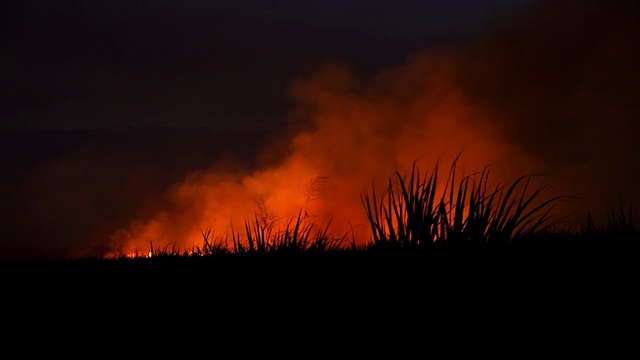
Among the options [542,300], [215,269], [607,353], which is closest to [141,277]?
[215,269]

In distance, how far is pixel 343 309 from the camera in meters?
4.61

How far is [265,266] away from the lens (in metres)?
5.54

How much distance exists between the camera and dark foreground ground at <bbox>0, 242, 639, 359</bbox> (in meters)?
4.04

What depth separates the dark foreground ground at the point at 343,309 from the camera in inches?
159

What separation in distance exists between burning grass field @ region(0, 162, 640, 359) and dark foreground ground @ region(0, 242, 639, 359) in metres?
0.01

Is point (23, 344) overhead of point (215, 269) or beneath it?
beneath

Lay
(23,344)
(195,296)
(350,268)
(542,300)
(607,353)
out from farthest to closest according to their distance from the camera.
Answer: (350,268), (195,296), (542,300), (607,353), (23,344)

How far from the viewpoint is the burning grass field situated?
4.07 meters

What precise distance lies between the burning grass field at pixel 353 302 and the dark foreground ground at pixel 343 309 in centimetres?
1

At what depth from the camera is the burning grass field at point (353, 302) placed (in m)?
4.07

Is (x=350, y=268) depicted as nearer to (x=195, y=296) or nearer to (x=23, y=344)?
(x=195, y=296)

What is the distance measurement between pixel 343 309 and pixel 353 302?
0.10 meters

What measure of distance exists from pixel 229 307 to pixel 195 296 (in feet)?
1.00

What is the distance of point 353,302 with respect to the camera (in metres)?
4.68
